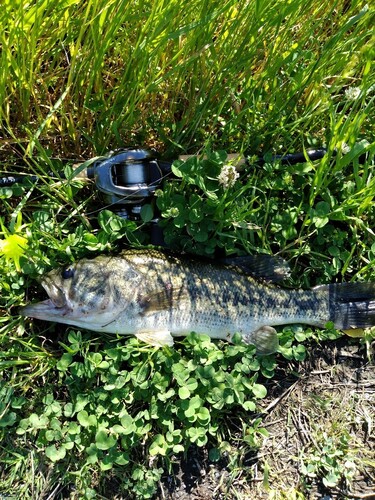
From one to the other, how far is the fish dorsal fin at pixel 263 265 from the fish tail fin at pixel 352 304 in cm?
35

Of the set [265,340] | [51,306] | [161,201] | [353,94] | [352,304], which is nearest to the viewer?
[353,94]

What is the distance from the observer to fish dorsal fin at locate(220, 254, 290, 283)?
3.21 meters

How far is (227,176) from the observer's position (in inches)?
112

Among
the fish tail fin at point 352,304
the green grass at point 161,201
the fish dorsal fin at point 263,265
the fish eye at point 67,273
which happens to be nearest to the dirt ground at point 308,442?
the green grass at point 161,201

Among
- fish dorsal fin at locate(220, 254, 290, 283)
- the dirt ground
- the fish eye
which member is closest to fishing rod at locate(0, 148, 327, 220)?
the fish eye

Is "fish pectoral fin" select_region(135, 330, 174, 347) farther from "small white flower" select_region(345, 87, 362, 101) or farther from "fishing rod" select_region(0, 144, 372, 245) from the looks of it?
"small white flower" select_region(345, 87, 362, 101)

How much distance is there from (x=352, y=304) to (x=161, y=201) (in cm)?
151

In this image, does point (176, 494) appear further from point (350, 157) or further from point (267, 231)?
point (350, 157)

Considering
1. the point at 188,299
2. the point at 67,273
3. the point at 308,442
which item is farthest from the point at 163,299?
the point at 308,442

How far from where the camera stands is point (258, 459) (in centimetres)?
329

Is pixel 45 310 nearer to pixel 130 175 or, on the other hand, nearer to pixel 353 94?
pixel 130 175

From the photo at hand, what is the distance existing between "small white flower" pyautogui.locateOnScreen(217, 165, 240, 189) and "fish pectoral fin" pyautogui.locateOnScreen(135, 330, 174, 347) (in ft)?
3.34

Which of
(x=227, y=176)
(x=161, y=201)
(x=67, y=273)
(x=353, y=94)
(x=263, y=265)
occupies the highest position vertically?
(x=353, y=94)

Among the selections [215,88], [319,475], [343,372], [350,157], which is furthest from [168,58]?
[319,475]
